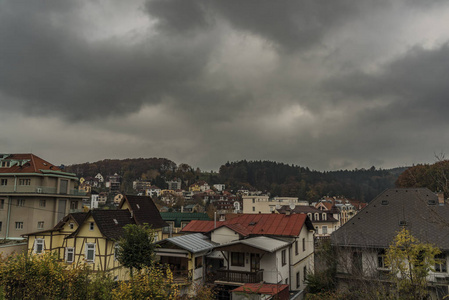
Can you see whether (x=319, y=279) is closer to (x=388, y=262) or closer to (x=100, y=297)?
(x=388, y=262)

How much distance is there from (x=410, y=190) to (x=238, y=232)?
14.6 m

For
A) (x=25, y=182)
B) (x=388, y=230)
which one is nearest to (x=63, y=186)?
(x=25, y=182)

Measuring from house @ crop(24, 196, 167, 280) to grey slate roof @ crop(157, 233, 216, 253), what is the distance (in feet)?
20.1

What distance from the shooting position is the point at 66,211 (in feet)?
137

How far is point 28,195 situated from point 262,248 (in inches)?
1178

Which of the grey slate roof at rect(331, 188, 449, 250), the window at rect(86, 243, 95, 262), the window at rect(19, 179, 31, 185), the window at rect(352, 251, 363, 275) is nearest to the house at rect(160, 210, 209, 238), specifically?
the window at rect(19, 179, 31, 185)

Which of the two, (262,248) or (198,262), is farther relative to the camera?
(198,262)

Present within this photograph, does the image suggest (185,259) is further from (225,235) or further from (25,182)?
(25,182)

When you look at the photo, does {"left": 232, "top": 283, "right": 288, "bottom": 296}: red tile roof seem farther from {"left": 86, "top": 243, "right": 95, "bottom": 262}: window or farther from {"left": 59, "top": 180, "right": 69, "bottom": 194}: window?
{"left": 59, "top": 180, "right": 69, "bottom": 194}: window

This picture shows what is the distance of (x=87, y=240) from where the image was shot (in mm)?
27531

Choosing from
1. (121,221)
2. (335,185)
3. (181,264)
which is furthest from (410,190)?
(335,185)

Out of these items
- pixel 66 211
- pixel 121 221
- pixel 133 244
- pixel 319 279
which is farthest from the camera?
pixel 66 211

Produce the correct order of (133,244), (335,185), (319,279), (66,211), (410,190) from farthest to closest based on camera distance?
1. (335,185)
2. (66,211)
3. (410,190)
4. (319,279)
5. (133,244)

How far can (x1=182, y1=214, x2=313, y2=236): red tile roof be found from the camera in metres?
28.5
